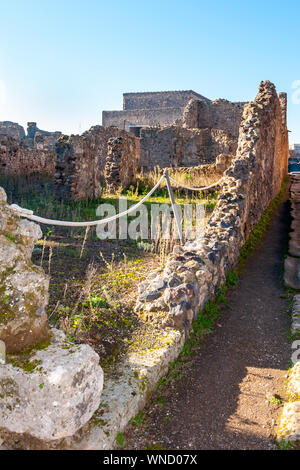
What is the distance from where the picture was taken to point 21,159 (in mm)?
15055

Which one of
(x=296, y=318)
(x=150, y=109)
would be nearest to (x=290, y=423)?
(x=296, y=318)

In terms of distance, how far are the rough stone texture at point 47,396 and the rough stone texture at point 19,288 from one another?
164 mm

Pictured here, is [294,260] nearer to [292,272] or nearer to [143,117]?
[292,272]

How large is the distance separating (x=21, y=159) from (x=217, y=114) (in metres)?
15.5

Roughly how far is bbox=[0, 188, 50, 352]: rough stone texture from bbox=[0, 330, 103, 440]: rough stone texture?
16 centimetres

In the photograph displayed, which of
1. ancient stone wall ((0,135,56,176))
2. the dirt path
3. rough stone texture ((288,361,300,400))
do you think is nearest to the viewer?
the dirt path

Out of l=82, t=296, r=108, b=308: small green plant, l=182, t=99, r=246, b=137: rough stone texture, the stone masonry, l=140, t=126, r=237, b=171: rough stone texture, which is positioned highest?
l=182, t=99, r=246, b=137: rough stone texture

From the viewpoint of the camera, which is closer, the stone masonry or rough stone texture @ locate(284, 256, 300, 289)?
the stone masonry

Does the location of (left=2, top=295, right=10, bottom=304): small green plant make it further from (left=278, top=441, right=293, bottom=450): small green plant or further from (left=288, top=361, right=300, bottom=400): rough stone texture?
(left=288, top=361, right=300, bottom=400): rough stone texture

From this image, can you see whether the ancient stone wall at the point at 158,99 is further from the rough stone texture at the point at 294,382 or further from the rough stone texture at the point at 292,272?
the rough stone texture at the point at 294,382

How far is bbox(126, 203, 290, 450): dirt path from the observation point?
2.98 m

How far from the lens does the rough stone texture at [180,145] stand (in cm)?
2036

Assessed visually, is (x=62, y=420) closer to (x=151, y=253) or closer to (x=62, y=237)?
(x=151, y=253)

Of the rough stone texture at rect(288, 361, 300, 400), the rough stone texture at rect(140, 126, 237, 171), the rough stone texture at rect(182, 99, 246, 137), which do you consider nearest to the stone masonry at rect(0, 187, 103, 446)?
the rough stone texture at rect(288, 361, 300, 400)
